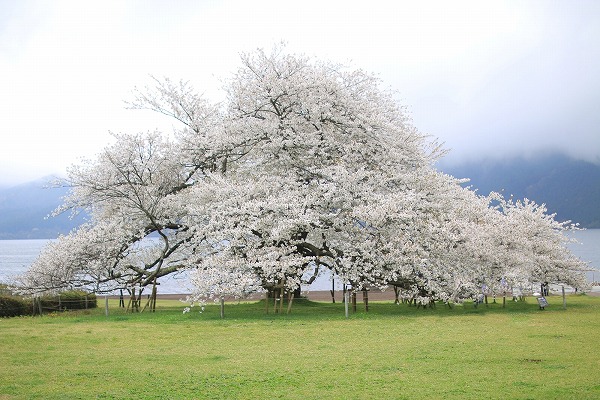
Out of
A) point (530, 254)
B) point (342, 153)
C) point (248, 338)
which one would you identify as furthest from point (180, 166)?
point (530, 254)

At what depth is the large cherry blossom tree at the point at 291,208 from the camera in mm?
22595

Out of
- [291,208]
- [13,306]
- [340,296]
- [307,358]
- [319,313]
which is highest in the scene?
[291,208]

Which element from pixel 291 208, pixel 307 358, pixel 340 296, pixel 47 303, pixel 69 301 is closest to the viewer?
pixel 307 358

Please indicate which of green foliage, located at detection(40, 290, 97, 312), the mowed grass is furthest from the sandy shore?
the mowed grass

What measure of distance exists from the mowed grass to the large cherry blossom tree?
2.36 metres

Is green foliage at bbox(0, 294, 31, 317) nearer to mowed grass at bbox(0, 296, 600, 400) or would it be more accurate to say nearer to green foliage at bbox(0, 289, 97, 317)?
green foliage at bbox(0, 289, 97, 317)

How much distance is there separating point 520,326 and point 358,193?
8.41 metres

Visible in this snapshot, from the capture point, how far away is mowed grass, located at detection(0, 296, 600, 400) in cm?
1007

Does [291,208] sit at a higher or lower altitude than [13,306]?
higher

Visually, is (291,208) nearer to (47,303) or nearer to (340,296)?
(47,303)

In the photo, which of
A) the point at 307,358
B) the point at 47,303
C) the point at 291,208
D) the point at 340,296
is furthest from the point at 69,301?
the point at 307,358

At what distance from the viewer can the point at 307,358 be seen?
1297cm

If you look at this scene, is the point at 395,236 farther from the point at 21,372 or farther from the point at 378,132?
the point at 21,372

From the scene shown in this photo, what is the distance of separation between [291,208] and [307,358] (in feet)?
34.6
